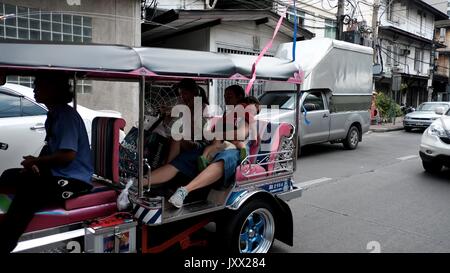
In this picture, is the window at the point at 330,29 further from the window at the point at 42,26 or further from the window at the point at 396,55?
the window at the point at 42,26

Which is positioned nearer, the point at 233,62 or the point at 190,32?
the point at 233,62

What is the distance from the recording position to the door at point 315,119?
31.8ft

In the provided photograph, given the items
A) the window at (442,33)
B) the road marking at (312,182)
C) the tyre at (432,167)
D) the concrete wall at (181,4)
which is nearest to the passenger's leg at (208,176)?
the road marking at (312,182)

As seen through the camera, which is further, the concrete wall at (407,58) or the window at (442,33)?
the window at (442,33)

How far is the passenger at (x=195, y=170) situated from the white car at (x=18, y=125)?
8.24 feet

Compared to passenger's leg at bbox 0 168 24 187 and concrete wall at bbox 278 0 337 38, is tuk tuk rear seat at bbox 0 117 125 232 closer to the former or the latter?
passenger's leg at bbox 0 168 24 187

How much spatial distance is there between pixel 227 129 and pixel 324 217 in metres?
2.20

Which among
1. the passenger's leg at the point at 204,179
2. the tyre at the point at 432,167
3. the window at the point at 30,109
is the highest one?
the window at the point at 30,109

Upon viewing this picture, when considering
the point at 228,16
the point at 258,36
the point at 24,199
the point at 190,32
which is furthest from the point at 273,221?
the point at 258,36

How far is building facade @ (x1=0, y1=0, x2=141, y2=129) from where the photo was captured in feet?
29.4

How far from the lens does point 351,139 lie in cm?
1145

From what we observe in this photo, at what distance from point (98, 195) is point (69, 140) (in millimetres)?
507

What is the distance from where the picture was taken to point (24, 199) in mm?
2793
